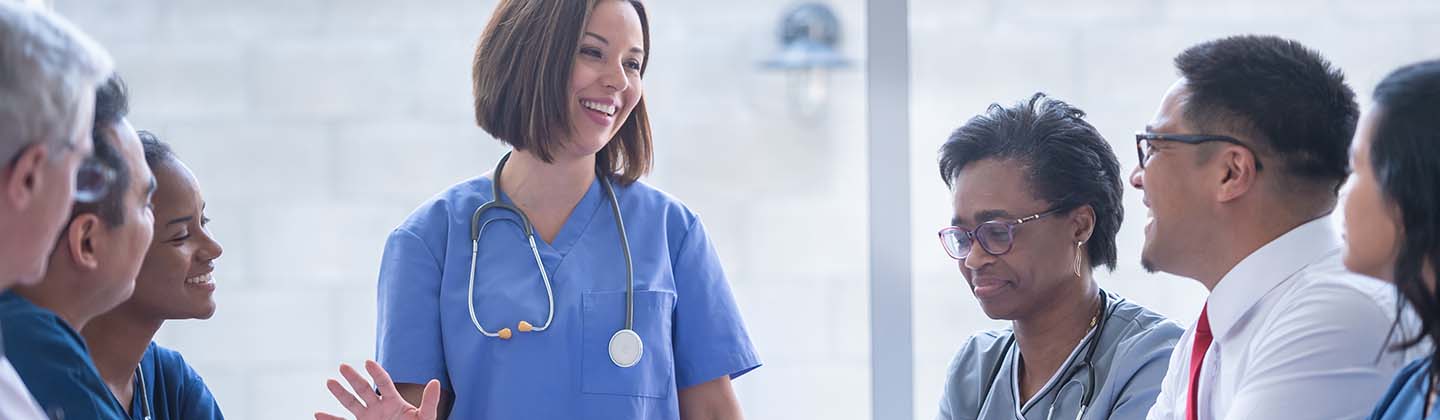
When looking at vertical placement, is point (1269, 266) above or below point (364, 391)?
above

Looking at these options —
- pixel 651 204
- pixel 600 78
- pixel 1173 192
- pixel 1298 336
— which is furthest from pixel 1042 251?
pixel 600 78

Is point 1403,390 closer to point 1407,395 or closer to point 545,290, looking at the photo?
point 1407,395

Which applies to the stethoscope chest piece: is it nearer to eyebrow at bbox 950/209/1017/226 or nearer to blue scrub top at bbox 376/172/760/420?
blue scrub top at bbox 376/172/760/420

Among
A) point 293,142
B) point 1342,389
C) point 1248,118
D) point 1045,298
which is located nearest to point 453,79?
point 293,142

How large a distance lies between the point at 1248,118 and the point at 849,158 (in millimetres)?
1433

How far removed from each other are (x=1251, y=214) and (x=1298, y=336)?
0.21 metres

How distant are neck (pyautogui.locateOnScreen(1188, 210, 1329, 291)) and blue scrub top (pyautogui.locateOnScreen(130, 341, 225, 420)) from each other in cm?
142

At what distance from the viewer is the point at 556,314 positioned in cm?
195

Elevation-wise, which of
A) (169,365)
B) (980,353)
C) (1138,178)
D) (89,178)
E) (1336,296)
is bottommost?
(980,353)

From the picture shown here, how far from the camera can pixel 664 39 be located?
3.01 meters

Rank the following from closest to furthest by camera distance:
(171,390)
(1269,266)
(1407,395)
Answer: (1407,395) < (1269,266) < (171,390)

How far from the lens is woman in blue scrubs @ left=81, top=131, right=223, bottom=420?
5.52 feet

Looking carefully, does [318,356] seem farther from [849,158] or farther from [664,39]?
[849,158]

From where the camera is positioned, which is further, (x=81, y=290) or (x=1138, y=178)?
(x=1138, y=178)
